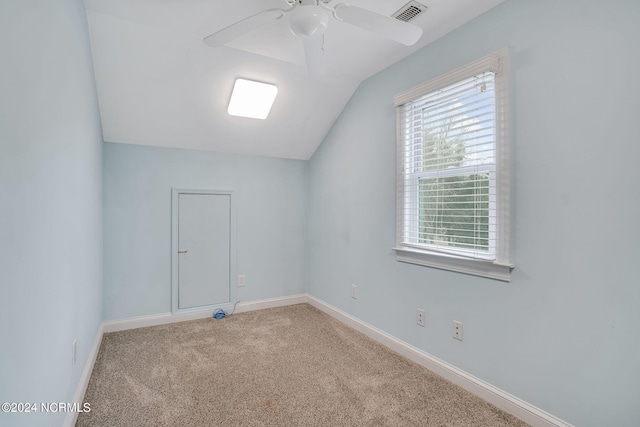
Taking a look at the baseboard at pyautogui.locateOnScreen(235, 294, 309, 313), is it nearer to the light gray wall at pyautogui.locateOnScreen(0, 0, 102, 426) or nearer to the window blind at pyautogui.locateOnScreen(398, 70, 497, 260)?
the light gray wall at pyautogui.locateOnScreen(0, 0, 102, 426)

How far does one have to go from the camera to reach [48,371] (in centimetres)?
133

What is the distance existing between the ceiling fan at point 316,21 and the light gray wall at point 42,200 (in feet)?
2.48

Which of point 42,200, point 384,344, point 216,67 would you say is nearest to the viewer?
point 42,200

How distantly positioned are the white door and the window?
2.01m

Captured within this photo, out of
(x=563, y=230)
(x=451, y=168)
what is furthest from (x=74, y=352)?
(x=563, y=230)

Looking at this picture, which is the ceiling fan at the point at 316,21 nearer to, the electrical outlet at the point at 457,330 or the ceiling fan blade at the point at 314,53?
the ceiling fan blade at the point at 314,53

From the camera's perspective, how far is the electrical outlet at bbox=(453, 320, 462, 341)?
2.18 meters

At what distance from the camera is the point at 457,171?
223 cm

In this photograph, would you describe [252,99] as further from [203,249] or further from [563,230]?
[563,230]

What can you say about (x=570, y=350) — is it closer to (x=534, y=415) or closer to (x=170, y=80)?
(x=534, y=415)

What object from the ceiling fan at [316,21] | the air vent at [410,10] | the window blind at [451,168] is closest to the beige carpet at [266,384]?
the window blind at [451,168]

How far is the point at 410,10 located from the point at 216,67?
5.18 ft

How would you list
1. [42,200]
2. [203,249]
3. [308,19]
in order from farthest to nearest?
[203,249]
[308,19]
[42,200]

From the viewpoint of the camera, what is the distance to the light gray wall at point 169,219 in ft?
10.3
